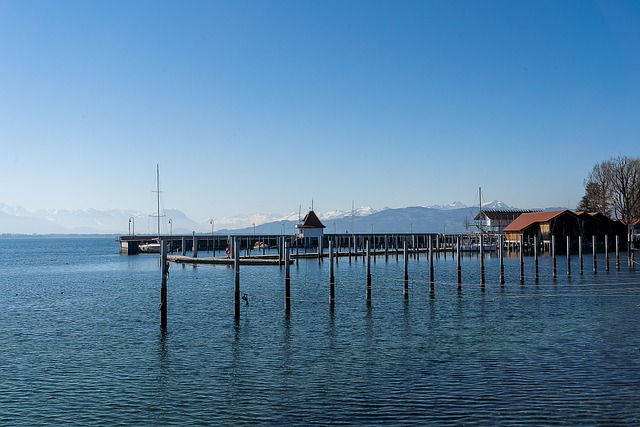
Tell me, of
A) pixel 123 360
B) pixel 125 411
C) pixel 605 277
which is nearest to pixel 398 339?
pixel 123 360

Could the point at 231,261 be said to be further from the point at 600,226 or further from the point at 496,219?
the point at 600,226

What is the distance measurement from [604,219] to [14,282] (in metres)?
82.0

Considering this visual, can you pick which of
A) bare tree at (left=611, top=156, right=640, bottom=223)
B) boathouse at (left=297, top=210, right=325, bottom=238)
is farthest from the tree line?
boathouse at (left=297, top=210, right=325, bottom=238)

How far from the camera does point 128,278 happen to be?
199ft

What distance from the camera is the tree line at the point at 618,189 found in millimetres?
112438

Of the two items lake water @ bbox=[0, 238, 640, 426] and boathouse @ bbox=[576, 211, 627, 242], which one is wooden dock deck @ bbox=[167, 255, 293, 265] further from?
boathouse @ bbox=[576, 211, 627, 242]

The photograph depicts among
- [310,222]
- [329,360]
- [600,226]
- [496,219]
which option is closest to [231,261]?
[310,222]

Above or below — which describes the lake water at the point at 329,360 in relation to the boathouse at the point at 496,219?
below

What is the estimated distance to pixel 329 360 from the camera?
21.7m

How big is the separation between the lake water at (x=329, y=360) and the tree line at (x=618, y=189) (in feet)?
263

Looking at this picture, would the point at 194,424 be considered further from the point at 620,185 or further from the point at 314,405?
the point at 620,185

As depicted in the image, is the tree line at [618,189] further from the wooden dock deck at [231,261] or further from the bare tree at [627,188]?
the wooden dock deck at [231,261]

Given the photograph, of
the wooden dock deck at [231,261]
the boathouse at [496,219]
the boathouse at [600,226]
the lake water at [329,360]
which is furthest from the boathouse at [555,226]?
the lake water at [329,360]

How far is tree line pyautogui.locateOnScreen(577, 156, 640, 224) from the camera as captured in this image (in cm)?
11244
